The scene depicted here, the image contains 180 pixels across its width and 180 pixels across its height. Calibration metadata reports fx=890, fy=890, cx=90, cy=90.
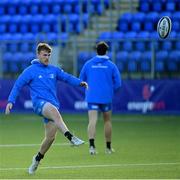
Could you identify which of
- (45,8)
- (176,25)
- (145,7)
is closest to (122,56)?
(176,25)

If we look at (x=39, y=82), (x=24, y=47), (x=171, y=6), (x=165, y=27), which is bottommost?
(x=24, y=47)

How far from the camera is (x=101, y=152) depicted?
18.4 metres

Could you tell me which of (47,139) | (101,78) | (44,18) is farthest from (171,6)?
(47,139)

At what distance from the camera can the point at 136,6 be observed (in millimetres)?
35219

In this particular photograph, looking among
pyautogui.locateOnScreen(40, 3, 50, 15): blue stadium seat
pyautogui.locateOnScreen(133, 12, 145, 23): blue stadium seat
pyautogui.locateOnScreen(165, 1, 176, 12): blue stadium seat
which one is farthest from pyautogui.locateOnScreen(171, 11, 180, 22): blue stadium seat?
pyautogui.locateOnScreen(40, 3, 50, 15): blue stadium seat

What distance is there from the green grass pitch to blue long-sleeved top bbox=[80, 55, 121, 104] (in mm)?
1180

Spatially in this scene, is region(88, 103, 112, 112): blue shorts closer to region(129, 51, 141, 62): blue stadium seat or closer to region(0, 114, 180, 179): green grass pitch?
region(0, 114, 180, 179): green grass pitch

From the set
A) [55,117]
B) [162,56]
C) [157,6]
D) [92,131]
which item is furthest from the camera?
[157,6]

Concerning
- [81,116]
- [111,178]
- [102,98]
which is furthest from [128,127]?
[111,178]

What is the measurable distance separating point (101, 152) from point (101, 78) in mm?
1548

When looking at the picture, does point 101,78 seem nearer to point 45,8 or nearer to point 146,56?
point 146,56

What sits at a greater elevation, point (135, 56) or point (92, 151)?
point (92, 151)

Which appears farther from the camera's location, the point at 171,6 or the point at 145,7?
the point at 145,7

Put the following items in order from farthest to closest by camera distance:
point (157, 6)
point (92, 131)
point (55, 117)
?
point (157, 6)
point (92, 131)
point (55, 117)
